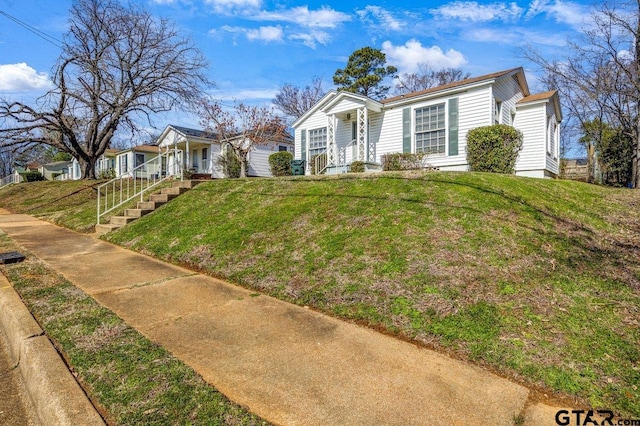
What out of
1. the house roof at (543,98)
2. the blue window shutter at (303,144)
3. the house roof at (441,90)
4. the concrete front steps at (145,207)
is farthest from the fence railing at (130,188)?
the house roof at (543,98)

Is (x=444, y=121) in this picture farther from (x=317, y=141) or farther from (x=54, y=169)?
(x=54, y=169)

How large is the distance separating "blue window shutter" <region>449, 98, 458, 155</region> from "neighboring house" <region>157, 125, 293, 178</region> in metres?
12.5

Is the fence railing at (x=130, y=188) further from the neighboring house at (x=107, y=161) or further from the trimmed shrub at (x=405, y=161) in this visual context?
the neighboring house at (x=107, y=161)

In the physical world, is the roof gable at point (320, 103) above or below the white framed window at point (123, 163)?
above

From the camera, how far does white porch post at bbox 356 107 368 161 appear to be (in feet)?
42.0

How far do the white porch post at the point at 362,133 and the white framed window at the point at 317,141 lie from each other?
2274 mm

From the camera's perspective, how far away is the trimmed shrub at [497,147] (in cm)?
1009

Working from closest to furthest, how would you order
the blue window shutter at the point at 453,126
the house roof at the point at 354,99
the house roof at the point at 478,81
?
the house roof at the point at 478,81
the blue window shutter at the point at 453,126
the house roof at the point at 354,99

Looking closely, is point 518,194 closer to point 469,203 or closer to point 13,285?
point 469,203

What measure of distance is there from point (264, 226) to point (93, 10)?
73.6ft

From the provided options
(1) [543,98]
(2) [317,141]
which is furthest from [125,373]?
(1) [543,98]

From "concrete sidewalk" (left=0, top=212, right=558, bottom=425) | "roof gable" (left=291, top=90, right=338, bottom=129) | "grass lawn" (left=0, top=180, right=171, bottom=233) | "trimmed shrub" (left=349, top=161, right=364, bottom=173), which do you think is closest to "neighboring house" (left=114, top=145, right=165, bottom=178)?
"grass lawn" (left=0, top=180, right=171, bottom=233)

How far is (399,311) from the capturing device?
3188 millimetres

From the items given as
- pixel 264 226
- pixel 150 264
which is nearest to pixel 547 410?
pixel 264 226
